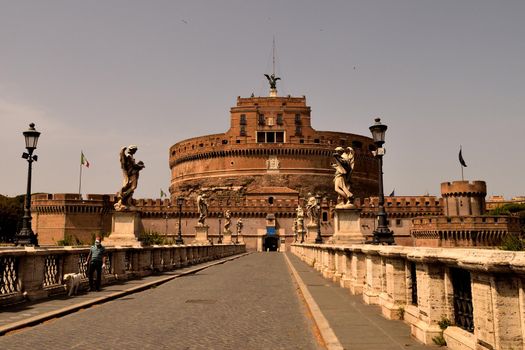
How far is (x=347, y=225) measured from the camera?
1711cm

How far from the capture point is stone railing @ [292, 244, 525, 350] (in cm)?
440

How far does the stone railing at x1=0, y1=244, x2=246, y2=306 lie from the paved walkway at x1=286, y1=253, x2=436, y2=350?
230 inches

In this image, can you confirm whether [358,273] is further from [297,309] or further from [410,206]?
[410,206]

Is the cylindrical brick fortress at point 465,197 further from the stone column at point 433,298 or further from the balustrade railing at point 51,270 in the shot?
the stone column at point 433,298

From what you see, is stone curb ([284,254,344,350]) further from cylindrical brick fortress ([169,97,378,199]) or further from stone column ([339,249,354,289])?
cylindrical brick fortress ([169,97,378,199])

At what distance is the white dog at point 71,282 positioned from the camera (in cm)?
1169

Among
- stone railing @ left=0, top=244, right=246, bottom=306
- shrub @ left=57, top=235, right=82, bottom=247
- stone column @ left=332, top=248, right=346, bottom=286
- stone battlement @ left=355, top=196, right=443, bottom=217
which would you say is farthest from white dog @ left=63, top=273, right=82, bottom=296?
stone battlement @ left=355, top=196, right=443, bottom=217

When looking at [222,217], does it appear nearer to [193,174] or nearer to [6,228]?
[193,174]

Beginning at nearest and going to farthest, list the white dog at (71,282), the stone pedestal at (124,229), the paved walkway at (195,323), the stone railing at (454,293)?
the stone railing at (454,293) → the paved walkway at (195,323) → the white dog at (71,282) → the stone pedestal at (124,229)

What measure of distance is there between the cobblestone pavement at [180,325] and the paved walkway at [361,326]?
43 cm

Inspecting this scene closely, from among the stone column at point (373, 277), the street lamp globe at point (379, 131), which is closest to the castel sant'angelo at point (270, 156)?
the street lamp globe at point (379, 131)

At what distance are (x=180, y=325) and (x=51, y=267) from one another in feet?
16.7

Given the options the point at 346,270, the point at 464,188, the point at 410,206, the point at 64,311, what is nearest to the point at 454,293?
the point at 64,311

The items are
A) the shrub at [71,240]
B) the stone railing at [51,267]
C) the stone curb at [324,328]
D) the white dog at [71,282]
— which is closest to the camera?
the stone curb at [324,328]
